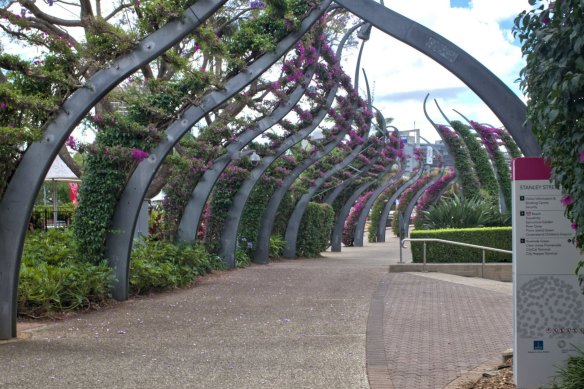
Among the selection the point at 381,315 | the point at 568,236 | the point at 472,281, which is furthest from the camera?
the point at 472,281

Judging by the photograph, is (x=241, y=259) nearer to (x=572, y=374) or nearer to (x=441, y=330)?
(x=441, y=330)

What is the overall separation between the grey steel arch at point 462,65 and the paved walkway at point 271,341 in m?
2.23

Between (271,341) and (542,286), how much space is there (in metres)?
3.53

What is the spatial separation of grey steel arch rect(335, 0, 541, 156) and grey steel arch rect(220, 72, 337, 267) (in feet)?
40.4

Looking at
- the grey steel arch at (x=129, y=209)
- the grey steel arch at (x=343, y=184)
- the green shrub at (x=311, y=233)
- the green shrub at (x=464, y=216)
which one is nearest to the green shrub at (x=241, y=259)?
the green shrub at (x=311, y=233)

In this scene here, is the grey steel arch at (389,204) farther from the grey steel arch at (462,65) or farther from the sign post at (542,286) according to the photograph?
the sign post at (542,286)

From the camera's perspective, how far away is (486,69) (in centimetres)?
676

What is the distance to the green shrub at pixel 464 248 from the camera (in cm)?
1836

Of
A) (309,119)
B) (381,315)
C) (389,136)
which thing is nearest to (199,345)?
(381,315)

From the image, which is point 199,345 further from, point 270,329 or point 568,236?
point 568,236

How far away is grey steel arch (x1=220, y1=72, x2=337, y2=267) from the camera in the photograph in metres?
19.3

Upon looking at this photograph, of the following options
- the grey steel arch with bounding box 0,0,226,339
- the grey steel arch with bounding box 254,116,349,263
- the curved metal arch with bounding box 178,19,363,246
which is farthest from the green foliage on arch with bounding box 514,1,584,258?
the grey steel arch with bounding box 254,116,349,263

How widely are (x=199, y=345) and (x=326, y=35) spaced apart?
44.5ft

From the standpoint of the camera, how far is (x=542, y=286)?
563cm
